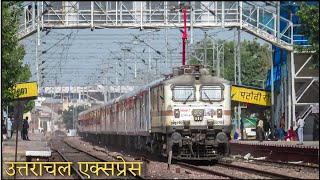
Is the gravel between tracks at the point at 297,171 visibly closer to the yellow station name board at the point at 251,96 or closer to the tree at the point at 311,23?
the tree at the point at 311,23

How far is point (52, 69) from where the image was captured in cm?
7312

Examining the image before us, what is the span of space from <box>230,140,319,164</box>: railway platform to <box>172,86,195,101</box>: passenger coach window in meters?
4.80

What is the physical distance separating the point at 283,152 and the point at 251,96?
1457 cm

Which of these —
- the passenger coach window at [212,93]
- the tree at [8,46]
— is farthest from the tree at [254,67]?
the passenger coach window at [212,93]

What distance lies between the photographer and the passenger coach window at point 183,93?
92.6 feet

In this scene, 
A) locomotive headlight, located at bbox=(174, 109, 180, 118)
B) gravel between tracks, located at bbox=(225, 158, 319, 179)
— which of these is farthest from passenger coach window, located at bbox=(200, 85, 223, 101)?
gravel between tracks, located at bbox=(225, 158, 319, 179)

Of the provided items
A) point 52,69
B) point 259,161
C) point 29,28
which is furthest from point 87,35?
point 259,161

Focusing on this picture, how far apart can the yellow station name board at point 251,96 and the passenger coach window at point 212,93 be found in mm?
16359

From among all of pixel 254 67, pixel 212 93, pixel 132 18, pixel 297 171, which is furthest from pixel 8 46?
pixel 254 67

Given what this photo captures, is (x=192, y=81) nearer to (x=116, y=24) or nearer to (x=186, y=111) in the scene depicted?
(x=186, y=111)

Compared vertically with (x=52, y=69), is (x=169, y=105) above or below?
below

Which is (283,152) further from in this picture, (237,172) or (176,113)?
(237,172)

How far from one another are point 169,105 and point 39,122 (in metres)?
105

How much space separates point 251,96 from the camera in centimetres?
4628
